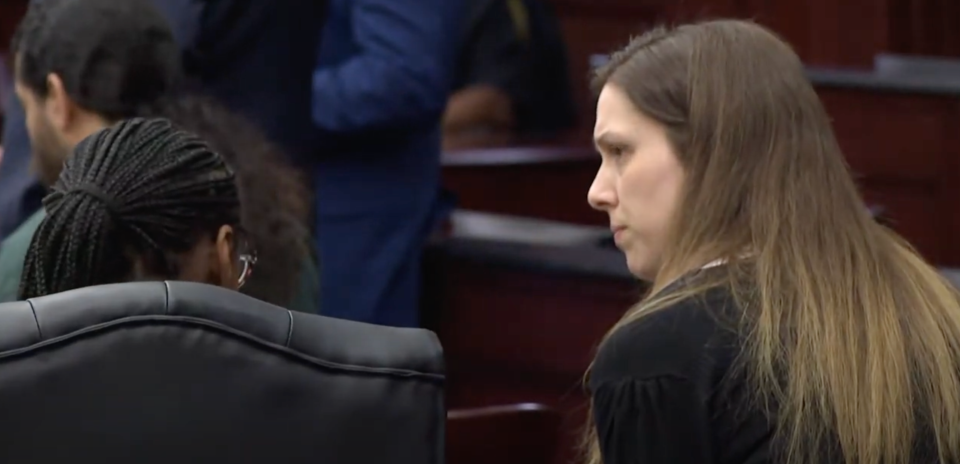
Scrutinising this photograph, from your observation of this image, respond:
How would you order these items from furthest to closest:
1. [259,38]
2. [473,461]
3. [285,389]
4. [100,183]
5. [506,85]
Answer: [506,85] < [259,38] < [473,461] < [100,183] < [285,389]

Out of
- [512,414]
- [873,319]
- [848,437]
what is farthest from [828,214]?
[512,414]

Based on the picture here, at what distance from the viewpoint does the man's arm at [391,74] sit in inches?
125

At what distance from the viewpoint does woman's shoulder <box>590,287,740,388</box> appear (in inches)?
61.6

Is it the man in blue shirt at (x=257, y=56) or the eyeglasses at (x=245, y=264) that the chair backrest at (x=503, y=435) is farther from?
the man in blue shirt at (x=257, y=56)

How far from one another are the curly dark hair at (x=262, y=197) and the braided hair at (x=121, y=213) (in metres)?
0.39

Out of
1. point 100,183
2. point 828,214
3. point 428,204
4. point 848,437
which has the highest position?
point 100,183

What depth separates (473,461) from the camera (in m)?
2.14

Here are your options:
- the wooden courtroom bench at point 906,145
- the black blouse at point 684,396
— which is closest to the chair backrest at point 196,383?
the black blouse at point 684,396

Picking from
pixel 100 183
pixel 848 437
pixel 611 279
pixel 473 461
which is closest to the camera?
pixel 848 437

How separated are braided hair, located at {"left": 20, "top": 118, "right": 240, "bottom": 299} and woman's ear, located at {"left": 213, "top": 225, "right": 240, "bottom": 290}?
0.11 ft

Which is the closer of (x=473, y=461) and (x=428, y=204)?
(x=473, y=461)

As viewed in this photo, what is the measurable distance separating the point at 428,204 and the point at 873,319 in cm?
176

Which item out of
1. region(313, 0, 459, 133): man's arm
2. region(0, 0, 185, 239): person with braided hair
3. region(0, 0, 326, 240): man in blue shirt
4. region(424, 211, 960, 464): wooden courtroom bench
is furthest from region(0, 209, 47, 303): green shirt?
region(424, 211, 960, 464): wooden courtroom bench

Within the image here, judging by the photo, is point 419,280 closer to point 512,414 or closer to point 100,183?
point 512,414
